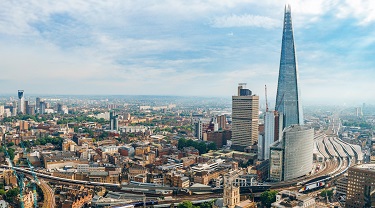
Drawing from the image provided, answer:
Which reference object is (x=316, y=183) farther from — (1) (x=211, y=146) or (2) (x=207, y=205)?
(1) (x=211, y=146)

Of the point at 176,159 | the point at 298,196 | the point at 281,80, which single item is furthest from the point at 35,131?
the point at 298,196

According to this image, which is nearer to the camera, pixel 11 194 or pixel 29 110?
pixel 11 194

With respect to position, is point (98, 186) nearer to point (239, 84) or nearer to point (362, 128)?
point (239, 84)

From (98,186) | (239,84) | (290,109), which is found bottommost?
(98,186)

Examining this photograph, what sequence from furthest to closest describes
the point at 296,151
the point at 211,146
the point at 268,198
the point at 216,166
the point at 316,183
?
1. the point at 211,146
2. the point at 216,166
3. the point at 296,151
4. the point at 316,183
5. the point at 268,198

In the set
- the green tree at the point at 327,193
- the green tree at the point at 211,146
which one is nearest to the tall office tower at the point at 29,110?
the green tree at the point at 211,146

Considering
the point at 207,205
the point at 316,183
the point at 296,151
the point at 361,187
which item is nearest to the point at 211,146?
the point at 296,151

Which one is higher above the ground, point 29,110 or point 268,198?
point 29,110
